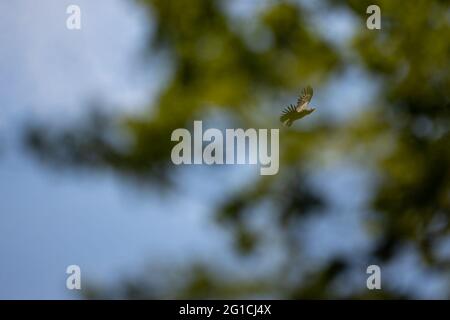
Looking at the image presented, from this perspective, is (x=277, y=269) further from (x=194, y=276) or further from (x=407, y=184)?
(x=407, y=184)

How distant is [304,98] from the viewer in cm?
286

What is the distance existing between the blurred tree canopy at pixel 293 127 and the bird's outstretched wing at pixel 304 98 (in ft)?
0.09

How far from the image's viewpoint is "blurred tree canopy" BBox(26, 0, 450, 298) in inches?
112

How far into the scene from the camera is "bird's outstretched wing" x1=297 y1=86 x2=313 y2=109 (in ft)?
9.37

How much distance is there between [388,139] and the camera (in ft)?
9.60

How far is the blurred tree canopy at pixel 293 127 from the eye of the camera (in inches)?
112

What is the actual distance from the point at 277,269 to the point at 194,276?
275 millimetres

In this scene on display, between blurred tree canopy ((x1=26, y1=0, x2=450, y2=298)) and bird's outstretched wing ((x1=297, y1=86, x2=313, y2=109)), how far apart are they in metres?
0.03

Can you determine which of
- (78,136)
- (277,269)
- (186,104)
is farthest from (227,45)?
(277,269)

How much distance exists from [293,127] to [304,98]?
103 millimetres

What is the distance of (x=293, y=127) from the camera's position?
2855mm

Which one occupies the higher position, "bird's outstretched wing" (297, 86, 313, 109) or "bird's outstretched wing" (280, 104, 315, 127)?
"bird's outstretched wing" (297, 86, 313, 109)

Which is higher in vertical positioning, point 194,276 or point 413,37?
point 413,37

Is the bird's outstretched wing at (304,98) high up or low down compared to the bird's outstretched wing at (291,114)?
up
